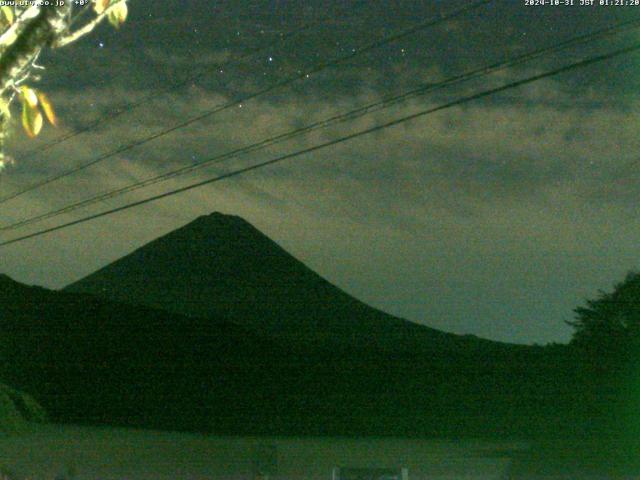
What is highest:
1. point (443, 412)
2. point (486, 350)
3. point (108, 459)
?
point (486, 350)

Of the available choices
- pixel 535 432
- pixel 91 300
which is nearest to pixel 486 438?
pixel 535 432

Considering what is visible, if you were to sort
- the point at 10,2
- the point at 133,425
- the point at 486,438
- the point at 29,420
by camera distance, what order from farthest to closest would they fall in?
1. the point at 133,425
2. the point at 486,438
3. the point at 29,420
4. the point at 10,2

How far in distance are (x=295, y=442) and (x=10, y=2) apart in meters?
11.8

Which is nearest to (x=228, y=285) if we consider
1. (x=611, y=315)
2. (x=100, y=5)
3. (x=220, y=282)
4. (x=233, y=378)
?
(x=220, y=282)

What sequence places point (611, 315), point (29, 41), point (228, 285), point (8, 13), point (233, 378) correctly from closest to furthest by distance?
1. point (29, 41)
2. point (8, 13)
3. point (233, 378)
4. point (611, 315)
5. point (228, 285)

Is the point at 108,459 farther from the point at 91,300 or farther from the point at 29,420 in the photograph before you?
the point at 91,300

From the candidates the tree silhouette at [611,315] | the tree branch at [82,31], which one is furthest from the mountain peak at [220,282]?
the tree branch at [82,31]

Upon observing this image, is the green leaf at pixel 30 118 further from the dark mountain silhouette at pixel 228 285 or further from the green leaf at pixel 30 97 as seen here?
the dark mountain silhouette at pixel 228 285

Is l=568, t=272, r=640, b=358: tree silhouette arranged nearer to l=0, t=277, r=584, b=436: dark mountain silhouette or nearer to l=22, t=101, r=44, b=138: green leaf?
l=0, t=277, r=584, b=436: dark mountain silhouette

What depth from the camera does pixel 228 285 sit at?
22.8 meters

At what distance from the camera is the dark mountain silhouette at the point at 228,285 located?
20.9 m

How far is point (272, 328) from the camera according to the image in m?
19.9

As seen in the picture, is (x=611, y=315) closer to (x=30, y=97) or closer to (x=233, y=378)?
(x=233, y=378)

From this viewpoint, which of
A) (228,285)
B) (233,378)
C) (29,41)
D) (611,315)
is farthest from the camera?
(228,285)
